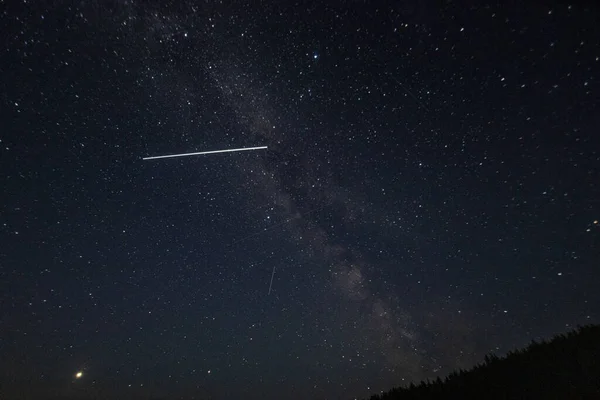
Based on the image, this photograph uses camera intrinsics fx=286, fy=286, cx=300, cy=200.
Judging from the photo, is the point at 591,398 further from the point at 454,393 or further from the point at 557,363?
the point at 454,393

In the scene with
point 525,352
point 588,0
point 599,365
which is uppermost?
point 588,0

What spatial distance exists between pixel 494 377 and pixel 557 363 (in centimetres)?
203

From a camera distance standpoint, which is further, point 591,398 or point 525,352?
point 525,352

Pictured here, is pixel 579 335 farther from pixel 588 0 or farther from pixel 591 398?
pixel 588 0

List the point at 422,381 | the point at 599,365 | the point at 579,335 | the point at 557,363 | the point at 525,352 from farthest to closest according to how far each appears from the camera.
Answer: the point at 422,381, the point at 525,352, the point at 579,335, the point at 557,363, the point at 599,365

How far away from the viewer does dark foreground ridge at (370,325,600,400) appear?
25.2ft

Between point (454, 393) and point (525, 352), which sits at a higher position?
point (525, 352)

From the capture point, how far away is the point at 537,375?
8727 millimetres

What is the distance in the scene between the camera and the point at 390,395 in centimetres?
1263

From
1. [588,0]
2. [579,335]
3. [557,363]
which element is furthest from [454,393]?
[588,0]

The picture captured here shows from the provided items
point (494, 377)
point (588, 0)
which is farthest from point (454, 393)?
point (588, 0)

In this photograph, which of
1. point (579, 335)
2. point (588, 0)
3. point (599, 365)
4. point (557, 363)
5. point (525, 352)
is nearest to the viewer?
point (588, 0)

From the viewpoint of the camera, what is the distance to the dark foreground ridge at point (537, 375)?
767 cm

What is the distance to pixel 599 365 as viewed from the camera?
775 cm
